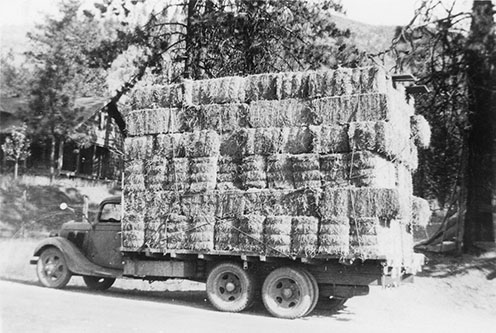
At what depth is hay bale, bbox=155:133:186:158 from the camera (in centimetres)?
1149

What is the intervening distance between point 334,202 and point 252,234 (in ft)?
5.32

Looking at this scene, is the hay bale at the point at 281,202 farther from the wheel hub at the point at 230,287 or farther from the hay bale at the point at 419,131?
the hay bale at the point at 419,131

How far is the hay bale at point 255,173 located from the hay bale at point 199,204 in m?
0.69

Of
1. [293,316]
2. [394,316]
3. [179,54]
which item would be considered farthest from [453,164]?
[293,316]

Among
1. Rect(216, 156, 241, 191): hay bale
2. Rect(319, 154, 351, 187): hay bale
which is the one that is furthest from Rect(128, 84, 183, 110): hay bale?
Rect(319, 154, 351, 187): hay bale

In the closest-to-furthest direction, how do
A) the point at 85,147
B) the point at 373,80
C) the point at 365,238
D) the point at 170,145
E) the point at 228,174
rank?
the point at 365,238 < the point at 373,80 < the point at 228,174 < the point at 170,145 < the point at 85,147

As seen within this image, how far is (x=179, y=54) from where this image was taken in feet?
71.7

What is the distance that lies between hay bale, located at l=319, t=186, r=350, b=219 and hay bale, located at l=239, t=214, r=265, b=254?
1163 millimetres

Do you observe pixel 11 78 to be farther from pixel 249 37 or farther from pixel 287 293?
pixel 287 293

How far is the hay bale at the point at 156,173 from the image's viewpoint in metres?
11.5

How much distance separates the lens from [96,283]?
1384 cm

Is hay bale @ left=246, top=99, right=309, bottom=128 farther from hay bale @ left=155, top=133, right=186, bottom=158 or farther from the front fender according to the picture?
the front fender

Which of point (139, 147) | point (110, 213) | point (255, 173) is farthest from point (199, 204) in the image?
point (110, 213)

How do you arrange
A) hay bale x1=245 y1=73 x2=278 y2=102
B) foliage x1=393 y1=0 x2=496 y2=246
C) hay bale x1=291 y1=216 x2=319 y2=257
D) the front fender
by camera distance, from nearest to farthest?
hay bale x1=291 y1=216 x2=319 y2=257, hay bale x1=245 y1=73 x2=278 y2=102, the front fender, foliage x1=393 y1=0 x2=496 y2=246
